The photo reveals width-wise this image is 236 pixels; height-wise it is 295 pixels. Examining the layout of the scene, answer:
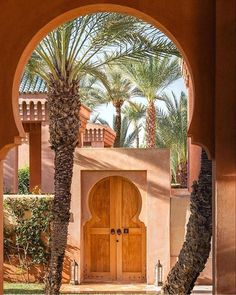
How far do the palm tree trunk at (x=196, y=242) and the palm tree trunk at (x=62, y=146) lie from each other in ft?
9.41

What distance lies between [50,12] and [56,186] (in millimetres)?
6936

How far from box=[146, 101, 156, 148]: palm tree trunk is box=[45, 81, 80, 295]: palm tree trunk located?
10.9m

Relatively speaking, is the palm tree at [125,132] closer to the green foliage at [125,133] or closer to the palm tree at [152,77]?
the green foliage at [125,133]

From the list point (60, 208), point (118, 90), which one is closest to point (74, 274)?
point (60, 208)

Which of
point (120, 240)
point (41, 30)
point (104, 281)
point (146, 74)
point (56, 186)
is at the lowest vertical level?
point (104, 281)

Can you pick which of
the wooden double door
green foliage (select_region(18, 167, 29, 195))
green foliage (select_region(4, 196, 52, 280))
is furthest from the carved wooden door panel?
green foliage (select_region(18, 167, 29, 195))

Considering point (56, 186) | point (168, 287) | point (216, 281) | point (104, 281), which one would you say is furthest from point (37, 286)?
point (216, 281)

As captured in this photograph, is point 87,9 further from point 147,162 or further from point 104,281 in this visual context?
point 104,281

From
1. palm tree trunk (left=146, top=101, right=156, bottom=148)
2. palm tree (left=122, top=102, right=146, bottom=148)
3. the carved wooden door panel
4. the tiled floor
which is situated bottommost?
the tiled floor

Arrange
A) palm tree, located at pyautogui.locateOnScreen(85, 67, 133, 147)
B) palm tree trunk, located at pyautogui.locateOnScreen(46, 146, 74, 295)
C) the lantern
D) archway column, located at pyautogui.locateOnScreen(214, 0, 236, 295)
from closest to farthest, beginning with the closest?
archway column, located at pyautogui.locateOnScreen(214, 0, 236, 295), palm tree trunk, located at pyautogui.locateOnScreen(46, 146, 74, 295), the lantern, palm tree, located at pyautogui.locateOnScreen(85, 67, 133, 147)

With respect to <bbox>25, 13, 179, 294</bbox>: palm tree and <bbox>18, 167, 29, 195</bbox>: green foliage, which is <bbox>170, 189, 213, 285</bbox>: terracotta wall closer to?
<bbox>25, 13, 179, 294</bbox>: palm tree

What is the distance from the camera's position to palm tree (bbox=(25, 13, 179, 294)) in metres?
10.4

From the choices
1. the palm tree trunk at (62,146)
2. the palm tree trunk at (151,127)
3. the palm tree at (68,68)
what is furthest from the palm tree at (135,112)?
the palm tree trunk at (62,146)

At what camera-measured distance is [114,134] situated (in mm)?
22109
